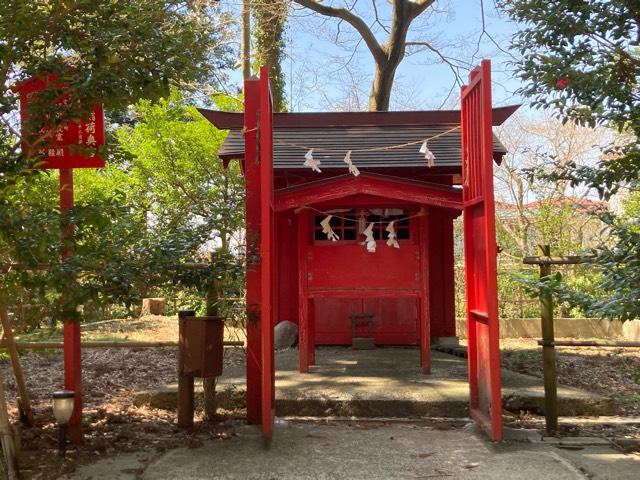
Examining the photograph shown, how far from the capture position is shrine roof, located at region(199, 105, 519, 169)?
812 centimetres

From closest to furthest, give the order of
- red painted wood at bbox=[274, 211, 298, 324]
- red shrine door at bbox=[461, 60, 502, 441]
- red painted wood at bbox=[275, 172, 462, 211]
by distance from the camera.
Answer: red shrine door at bbox=[461, 60, 502, 441] < red painted wood at bbox=[275, 172, 462, 211] < red painted wood at bbox=[274, 211, 298, 324]

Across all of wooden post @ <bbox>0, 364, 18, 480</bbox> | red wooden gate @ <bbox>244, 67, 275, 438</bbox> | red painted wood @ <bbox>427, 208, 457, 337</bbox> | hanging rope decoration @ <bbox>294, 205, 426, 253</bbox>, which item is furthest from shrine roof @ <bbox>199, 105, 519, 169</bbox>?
wooden post @ <bbox>0, 364, 18, 480</bbox>

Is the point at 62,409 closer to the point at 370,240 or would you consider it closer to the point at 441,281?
the point at 370,240

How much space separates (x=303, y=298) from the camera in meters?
6.88

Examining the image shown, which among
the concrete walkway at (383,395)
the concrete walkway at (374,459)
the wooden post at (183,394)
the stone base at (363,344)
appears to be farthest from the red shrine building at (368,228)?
the wooden post at (183,394)

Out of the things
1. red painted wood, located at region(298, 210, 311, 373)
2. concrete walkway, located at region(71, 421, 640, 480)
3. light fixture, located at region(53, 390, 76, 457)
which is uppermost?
red painted wood, located at region(298, 210, 311, 373)

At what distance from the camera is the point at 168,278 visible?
4.43m

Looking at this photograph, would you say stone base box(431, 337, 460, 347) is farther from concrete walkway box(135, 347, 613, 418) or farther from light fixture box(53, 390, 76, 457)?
light fixture box(53, 390, 76, 457)

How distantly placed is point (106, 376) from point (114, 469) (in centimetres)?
412

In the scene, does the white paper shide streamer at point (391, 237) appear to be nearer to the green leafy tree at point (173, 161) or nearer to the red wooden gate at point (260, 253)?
the red wooden gate at point (260, 253)

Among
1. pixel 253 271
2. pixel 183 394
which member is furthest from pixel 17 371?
pixel 253 271

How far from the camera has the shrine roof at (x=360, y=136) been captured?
812 cm

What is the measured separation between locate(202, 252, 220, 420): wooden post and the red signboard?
1.26m

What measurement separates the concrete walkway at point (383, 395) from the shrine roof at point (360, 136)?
290 cm
